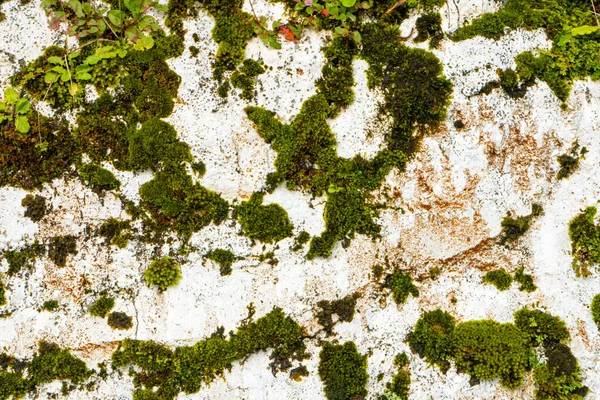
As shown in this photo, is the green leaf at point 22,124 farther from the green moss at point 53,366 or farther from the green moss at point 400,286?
the green moss at point 400,286

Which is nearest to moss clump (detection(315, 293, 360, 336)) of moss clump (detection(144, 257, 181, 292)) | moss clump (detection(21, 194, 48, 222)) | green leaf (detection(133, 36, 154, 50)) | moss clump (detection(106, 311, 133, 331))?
moss clump (detection(144, 257, 181, 292))

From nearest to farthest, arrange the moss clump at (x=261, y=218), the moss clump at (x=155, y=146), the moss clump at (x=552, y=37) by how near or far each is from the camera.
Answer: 1. the moss clump at (x=155, y=146)
2. the moss clump at (x=261, y=218)
3. the moss clump at (x=552, y=37)

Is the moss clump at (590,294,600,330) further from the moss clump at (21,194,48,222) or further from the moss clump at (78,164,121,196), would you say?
the moss clump at (21,194,48,222)

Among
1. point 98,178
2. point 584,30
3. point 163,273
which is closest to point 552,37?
point 584,30

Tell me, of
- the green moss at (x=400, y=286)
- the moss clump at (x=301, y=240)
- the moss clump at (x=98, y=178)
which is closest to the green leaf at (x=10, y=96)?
the moss clump at (x=98, y=178)

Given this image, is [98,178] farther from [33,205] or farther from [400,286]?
[400,286]

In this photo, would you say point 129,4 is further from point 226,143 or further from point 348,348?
point 348,348

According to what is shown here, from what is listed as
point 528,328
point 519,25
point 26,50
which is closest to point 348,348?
point 528,328
